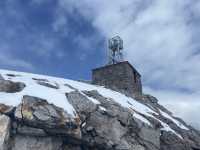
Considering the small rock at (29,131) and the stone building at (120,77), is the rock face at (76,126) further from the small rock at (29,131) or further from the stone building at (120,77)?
the stone building at (120,77)

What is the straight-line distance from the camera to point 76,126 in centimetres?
1859

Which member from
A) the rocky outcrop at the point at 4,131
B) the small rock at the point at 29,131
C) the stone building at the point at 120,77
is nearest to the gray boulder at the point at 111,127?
the small rock at the point at 29,131

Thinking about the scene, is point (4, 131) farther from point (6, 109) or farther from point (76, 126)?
point (76, 126)

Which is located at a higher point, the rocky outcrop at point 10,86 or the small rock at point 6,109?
the rocky outcrop at point 10,86

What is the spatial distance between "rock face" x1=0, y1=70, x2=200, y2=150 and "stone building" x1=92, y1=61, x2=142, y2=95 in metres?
10.8

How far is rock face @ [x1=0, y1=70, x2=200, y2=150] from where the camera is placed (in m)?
17.4

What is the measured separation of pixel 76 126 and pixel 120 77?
18667 millimetres

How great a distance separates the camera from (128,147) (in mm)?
20344

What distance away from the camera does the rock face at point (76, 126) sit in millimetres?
17406

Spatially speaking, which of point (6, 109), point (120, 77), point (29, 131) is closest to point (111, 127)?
point (29, 131)

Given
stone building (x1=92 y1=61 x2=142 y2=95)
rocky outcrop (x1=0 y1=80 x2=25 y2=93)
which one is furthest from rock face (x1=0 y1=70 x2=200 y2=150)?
stone building (x1=92 y1=61 x2=142 y2=95)

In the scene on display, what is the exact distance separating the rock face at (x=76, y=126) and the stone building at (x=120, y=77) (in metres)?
10.8

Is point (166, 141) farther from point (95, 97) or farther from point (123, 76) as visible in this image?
point (123, 76)

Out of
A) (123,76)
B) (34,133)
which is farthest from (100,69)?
(34,133)
